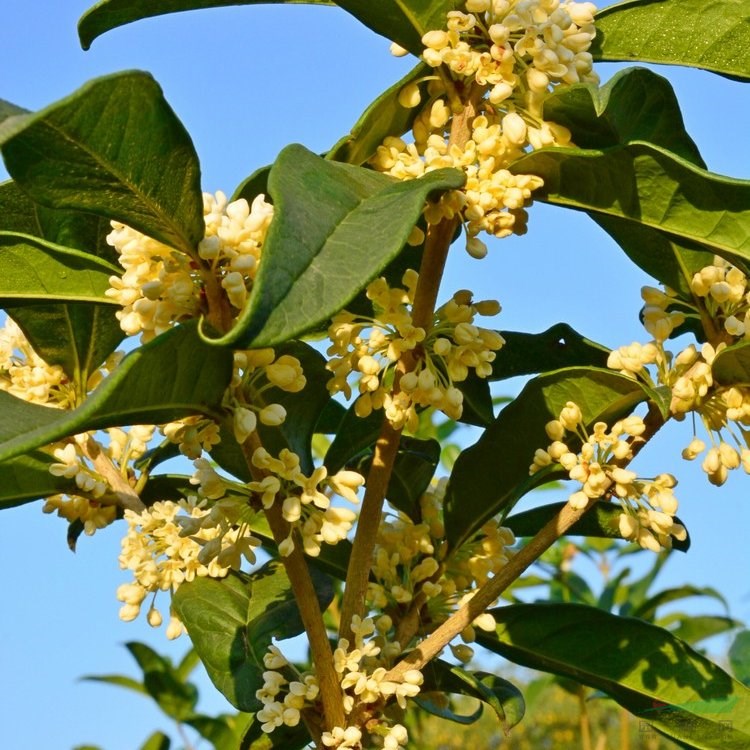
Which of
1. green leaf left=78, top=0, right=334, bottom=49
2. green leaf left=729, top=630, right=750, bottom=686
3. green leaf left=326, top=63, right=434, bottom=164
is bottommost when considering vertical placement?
green leaf left=729, top=630, right=750, bottom=686

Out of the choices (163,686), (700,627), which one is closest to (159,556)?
(163,686)

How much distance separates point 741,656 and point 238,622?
1.55 m

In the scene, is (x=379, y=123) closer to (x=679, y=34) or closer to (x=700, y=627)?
(x=679, y=34)

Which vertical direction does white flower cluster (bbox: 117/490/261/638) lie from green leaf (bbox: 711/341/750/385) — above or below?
above

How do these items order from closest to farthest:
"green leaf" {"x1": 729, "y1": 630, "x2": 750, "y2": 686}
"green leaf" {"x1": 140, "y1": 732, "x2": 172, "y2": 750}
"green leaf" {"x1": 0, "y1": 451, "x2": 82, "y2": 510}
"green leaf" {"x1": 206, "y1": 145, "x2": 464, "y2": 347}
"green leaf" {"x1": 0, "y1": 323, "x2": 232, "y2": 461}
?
"green leaf" {"x1": 206, "y1": 145, "x2": 464, "y2": 347} → "green leaf" {"x1": 0, "y1": 323, "x2": 232, "y2": 461} → "green leaf" {"x1": 0, "y1": 451, "x2": 82, "y2": 510} → "green leaf" {"x1": 729, "y1": 630, "x2": 750, "y2": 686} → "green leaf" {"x1": 140, "y1": 732, "x2": 172, "y2": 750}

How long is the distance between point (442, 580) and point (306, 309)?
1069 millimetres

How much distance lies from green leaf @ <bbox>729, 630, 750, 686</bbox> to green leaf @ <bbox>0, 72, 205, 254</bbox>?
2.04 metres

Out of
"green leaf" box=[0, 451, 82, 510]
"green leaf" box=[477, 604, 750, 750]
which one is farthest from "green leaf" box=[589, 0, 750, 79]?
"green leaf" box=[0, 451, 82, 510]

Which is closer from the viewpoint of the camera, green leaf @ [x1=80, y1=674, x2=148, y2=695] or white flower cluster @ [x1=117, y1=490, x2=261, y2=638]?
white flower cluster @ [x1=117, y1=490, x2=261, y2=638]

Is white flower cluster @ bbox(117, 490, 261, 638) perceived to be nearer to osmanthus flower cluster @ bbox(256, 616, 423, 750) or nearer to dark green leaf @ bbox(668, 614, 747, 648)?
osmanthus flower cluster @ bbox(256, 616, 423, 750)

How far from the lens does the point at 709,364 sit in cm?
181

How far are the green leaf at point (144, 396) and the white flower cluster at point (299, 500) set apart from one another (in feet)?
0.40

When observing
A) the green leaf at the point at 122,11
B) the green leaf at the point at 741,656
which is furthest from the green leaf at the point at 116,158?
the green leaf at the point at 741,656

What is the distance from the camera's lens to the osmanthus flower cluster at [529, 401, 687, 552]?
181cm
